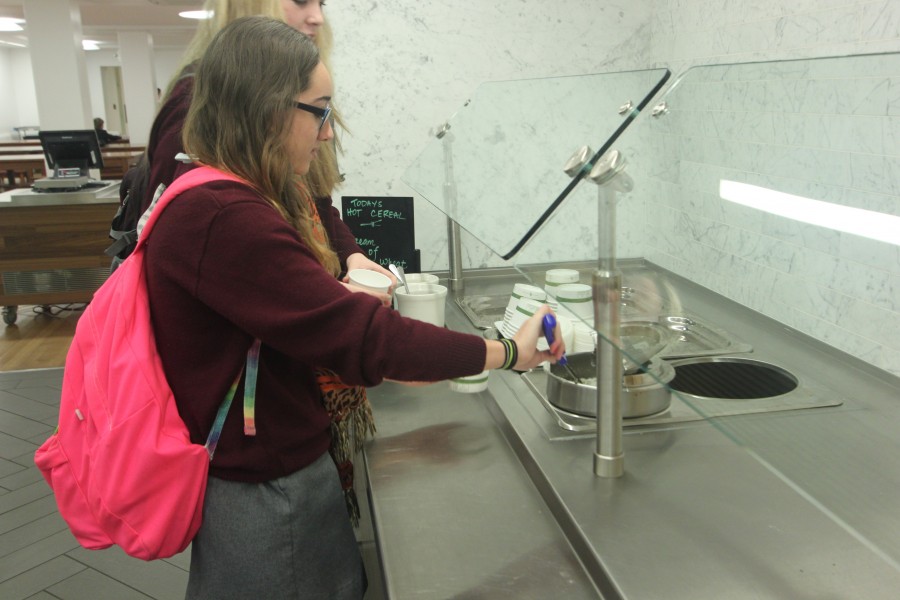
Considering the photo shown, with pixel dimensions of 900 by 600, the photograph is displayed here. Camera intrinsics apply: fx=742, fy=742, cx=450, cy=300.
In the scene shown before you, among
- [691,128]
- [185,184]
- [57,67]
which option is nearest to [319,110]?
[185,184]

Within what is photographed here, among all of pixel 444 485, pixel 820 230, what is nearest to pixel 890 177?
pixel 820 230

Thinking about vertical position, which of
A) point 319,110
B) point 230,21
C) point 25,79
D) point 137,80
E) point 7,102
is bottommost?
point 319,110

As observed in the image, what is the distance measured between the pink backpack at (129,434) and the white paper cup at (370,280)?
0.35 m

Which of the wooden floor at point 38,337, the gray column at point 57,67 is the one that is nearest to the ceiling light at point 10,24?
the gray column at point 57,67

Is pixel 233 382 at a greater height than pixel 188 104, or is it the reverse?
pixel 188 104

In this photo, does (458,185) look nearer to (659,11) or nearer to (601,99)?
(601,99)

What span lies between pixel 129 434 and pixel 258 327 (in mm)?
251

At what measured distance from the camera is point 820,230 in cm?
92

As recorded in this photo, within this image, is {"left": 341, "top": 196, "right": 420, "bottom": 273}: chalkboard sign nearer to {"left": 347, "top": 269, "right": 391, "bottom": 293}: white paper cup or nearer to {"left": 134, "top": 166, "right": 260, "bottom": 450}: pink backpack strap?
{"left": 347, "top": 269, "right": 391, "bottom": 293}: white paper cup

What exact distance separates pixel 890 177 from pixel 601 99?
2.32 feet

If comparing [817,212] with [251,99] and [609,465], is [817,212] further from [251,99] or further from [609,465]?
[251,99]

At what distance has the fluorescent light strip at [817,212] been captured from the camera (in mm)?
858

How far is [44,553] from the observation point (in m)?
2.65

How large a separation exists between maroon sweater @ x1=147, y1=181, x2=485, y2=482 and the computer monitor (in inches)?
212
